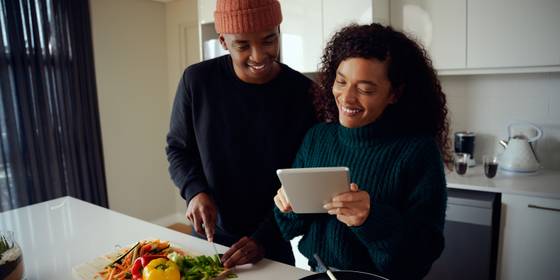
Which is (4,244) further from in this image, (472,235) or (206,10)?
(206,10)

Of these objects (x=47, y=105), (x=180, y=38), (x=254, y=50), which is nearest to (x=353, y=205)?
(x=254, y=50)

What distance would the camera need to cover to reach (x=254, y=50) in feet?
4.13

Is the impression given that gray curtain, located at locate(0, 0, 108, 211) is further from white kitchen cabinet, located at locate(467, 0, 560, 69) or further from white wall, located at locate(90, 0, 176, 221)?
white kitchen cabinet, located at locate(467, 0, 560, 69)

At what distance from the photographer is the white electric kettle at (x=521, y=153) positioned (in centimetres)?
225

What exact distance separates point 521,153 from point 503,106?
14.5 inches

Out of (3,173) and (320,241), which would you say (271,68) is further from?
(3,173)

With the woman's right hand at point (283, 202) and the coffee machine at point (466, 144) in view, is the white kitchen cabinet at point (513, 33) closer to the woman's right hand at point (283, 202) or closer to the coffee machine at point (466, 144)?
the coffee machine at point (466, 144)

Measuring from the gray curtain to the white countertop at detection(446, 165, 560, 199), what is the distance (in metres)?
2.76

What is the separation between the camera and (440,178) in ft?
3.22

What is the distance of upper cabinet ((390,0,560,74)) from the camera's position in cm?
209

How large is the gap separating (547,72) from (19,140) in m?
3.48

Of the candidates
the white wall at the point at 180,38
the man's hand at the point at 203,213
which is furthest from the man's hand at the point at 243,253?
the white wall at the point at 180,38

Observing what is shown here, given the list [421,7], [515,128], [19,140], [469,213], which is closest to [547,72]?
[515,128]

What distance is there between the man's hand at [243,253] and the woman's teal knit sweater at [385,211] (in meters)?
0.09
